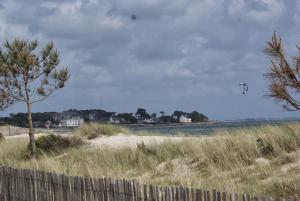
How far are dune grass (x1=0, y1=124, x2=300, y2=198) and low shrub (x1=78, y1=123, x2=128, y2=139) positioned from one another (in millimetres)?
9439

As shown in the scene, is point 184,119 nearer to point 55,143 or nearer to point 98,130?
point 98,130

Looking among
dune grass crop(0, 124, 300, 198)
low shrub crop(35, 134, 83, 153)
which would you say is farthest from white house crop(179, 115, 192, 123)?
dune grass crop(0, 124, 300, 198)

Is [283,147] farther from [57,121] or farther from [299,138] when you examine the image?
[57,121]

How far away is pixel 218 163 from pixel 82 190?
571 cm

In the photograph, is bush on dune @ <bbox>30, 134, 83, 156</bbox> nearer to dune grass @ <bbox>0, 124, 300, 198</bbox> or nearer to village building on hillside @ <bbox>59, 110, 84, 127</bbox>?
dune grass @ <bbox>0, 124, 300, 198</bbox>

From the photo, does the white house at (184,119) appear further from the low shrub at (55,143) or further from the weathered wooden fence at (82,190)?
the weathered wooden fence at (82,190)

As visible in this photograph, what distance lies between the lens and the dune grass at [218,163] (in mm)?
11424

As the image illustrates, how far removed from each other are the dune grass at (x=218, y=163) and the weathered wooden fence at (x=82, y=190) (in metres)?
1.86

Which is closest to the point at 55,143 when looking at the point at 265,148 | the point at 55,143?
the point at 55,143

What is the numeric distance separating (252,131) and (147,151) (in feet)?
9.75

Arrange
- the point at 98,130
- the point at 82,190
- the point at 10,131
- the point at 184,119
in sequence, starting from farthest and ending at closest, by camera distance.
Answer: the point at 184,119
the point at 10,131
the point at 98,130
the point at 82,190

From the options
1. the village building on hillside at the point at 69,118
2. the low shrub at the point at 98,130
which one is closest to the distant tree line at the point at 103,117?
the village building on hillside at the point at 69,118

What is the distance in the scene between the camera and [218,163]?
563 inches

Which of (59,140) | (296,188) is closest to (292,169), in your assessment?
(296,188)
